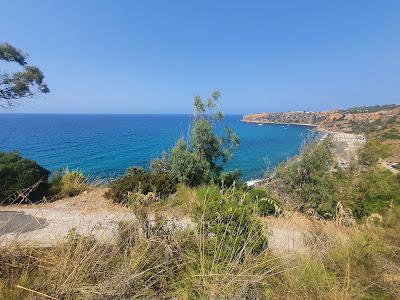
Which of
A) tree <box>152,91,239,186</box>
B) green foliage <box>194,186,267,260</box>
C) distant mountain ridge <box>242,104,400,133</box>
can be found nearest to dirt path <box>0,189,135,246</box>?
green foliage <box>194,186,267,260</box>

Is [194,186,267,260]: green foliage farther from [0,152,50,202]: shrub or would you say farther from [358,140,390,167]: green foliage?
[358,140,390,167]: green foliage

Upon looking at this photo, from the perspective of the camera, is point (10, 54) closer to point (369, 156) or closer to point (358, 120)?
point (369, 156)

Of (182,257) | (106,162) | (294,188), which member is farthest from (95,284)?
(106,162)

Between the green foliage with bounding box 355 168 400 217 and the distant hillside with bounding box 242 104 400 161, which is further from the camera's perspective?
the distant hillside with bounding box 242 104 400 161

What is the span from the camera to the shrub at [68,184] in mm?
9555

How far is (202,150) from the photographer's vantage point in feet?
32.2

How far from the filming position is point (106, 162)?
137 feet

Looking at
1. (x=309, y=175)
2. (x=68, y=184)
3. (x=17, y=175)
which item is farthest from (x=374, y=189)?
(x=17, y=175)

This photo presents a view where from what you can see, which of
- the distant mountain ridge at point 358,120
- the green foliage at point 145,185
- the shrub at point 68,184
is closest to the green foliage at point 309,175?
the green foliage at point 145,185

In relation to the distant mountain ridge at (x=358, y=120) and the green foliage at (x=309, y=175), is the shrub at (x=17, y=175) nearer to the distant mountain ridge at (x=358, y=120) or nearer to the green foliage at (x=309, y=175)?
the green foliage at (x=309, y=175)

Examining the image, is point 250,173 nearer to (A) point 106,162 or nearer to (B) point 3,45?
(A) point 106,162

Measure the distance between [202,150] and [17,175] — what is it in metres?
5.78

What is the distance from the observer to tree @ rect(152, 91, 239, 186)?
380 inches

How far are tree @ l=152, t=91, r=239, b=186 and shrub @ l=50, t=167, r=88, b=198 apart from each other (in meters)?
3.29
